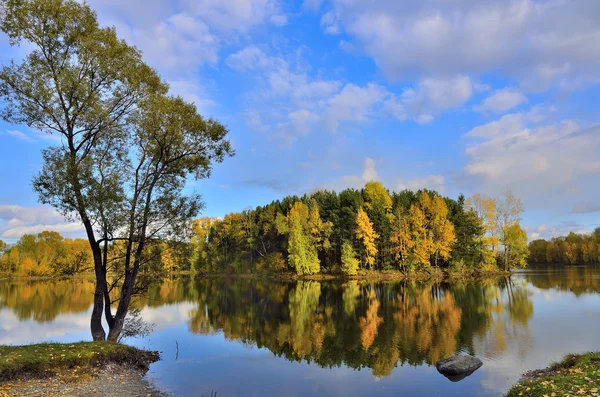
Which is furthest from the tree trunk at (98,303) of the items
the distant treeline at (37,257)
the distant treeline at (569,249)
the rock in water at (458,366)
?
the distant treeline at (569,249)

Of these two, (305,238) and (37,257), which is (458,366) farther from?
(37,257)

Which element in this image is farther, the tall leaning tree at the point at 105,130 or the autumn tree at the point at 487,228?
the autumn tree at the point at 487,228

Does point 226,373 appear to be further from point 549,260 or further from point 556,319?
point 549,260

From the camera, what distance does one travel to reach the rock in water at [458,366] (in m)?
15.6

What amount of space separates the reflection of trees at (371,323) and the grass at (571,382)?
5885 mm

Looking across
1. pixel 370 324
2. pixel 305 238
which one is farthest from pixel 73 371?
pixel 305 238

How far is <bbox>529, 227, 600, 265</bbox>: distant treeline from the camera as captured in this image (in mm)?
123188

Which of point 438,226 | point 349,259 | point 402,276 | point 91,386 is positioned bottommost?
point 402,276

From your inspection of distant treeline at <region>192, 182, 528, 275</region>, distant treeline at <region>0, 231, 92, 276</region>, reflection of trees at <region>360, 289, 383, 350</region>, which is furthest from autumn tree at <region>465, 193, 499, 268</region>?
distant treeline at <region>0, 231, 92, 276</region>

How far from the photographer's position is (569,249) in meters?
129

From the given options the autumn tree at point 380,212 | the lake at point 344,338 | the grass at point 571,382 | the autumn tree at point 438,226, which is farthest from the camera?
the autumn tree at point 380,212

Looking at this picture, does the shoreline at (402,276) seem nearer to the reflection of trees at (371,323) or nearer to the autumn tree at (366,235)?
the autumn tree at (366,235)

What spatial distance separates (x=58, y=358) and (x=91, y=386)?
2.29m

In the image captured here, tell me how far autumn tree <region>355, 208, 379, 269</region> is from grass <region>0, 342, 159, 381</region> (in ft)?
182
